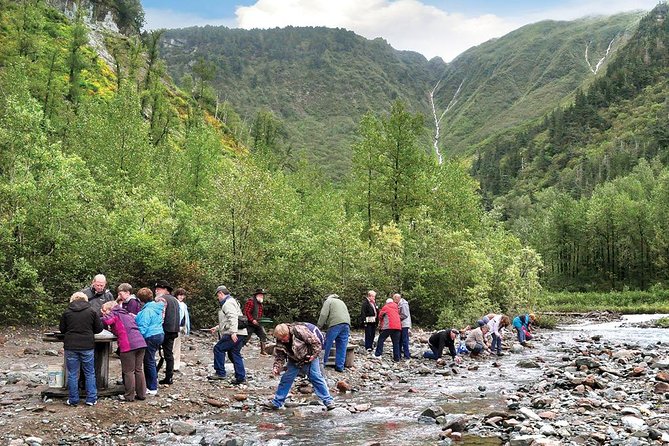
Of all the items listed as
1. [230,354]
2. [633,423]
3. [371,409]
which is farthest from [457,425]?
[230,354]

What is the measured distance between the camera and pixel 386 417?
1404 cm

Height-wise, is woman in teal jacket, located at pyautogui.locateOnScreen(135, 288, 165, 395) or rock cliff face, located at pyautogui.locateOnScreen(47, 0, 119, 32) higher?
rock cliff face, located at pyautogui.locateOnScreen(47, 0, 119, 32)

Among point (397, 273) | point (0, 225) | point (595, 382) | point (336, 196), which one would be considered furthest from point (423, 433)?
point (336, 196)

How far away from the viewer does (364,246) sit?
114ft

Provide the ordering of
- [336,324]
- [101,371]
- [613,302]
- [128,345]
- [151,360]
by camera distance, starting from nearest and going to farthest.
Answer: [128,345] < [101,371] < [151,360] < [336,324] < [613,302]

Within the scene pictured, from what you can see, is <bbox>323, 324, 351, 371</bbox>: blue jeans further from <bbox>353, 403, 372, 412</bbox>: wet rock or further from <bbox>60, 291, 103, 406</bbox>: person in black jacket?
<bbox>60, 291, 103, 406</bbox>: person in black jacket

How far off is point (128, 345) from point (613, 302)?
77251mm

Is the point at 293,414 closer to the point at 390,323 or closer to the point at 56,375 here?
the point at 56,375

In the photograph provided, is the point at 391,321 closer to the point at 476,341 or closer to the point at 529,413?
the point at 476,341

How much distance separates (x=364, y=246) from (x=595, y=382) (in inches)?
742

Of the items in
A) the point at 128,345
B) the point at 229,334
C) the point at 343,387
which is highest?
the point at 128,345

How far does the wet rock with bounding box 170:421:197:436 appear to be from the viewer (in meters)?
12.1

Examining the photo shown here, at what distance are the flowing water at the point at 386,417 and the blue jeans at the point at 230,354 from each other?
2703 millimetres

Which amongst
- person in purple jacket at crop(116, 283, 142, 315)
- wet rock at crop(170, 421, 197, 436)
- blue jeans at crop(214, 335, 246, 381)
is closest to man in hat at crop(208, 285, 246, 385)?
blue jeans at crop(214, 335, 246, 381)
